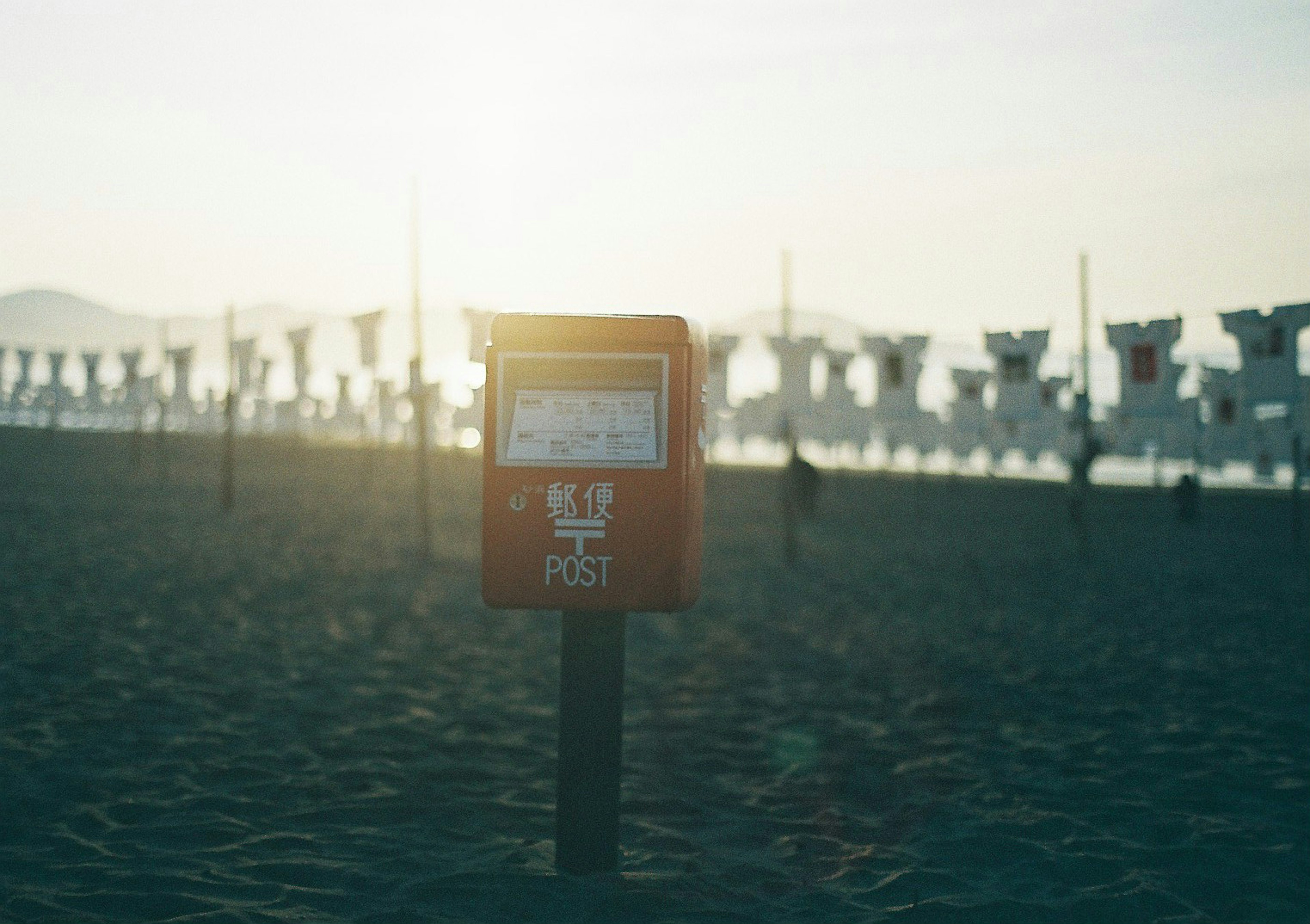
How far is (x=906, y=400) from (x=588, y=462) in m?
20.9

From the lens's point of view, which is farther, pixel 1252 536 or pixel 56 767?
pixel 1252 536

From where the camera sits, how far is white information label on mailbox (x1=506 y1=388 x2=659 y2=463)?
3336mm

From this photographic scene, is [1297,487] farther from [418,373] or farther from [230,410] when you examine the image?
[230,410]

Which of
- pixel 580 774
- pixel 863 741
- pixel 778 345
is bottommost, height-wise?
pixel 863 741

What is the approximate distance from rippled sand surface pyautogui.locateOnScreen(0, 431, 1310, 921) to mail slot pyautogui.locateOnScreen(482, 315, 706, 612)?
988 mm

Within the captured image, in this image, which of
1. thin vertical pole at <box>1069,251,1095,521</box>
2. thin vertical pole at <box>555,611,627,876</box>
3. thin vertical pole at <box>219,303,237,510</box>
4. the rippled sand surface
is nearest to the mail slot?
thin vertical pole at <box>555,611,627,876</box>

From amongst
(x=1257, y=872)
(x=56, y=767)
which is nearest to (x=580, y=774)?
(x=1257, y=872)

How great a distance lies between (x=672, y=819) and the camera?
4562 millimetres

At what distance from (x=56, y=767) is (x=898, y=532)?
18330 millimetres

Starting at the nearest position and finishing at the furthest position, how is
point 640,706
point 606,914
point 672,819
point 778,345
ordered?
1. point 606,914
2. point 672,819
3. point 640,706
4. point 778,345

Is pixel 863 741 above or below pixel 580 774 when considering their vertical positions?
below

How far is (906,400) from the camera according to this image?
23594 mm

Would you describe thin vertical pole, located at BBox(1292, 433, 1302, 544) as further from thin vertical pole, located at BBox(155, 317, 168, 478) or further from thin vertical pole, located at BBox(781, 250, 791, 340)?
thin vertical pole, located at BBox(155, 317, 168, 478)

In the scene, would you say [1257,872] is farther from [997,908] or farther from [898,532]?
[898,532]
